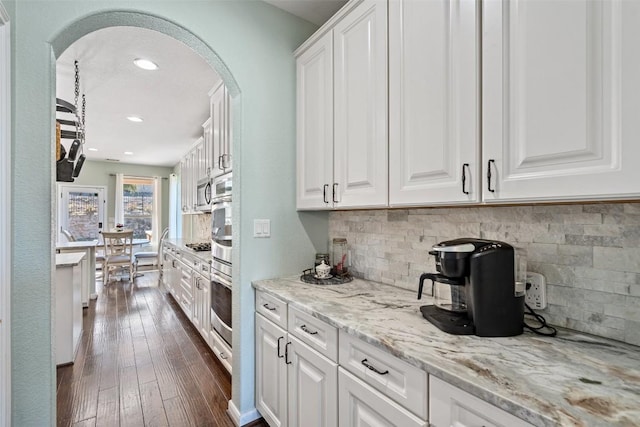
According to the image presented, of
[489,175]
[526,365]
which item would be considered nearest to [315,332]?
[526,365]

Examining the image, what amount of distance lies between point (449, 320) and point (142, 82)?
3193 millimetres

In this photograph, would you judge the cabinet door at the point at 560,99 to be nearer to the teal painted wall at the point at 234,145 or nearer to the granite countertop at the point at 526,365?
the granite countertop at the point at 526,365

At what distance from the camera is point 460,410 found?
0.79m

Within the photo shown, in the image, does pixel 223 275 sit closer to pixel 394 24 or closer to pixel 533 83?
pixel 394 24

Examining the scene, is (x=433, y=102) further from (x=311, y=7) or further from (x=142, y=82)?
(x=142, y=82)

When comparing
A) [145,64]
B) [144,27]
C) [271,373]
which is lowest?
[271,373]

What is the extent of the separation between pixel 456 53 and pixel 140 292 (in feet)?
18.0

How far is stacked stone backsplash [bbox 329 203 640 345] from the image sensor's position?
953 mm

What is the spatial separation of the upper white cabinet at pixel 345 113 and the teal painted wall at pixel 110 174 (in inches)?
264

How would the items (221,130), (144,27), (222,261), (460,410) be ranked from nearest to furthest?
(460,410)
(144,27)
(222,261)
(221,130)

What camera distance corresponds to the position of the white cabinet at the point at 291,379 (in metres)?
1.27

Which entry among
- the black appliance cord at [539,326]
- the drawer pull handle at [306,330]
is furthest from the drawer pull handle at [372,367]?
the black appliance cord at [539,326]

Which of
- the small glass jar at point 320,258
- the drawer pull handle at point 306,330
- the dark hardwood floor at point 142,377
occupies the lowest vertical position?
the dark hardwood floor at point 142,377

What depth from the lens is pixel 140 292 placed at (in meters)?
5.01
